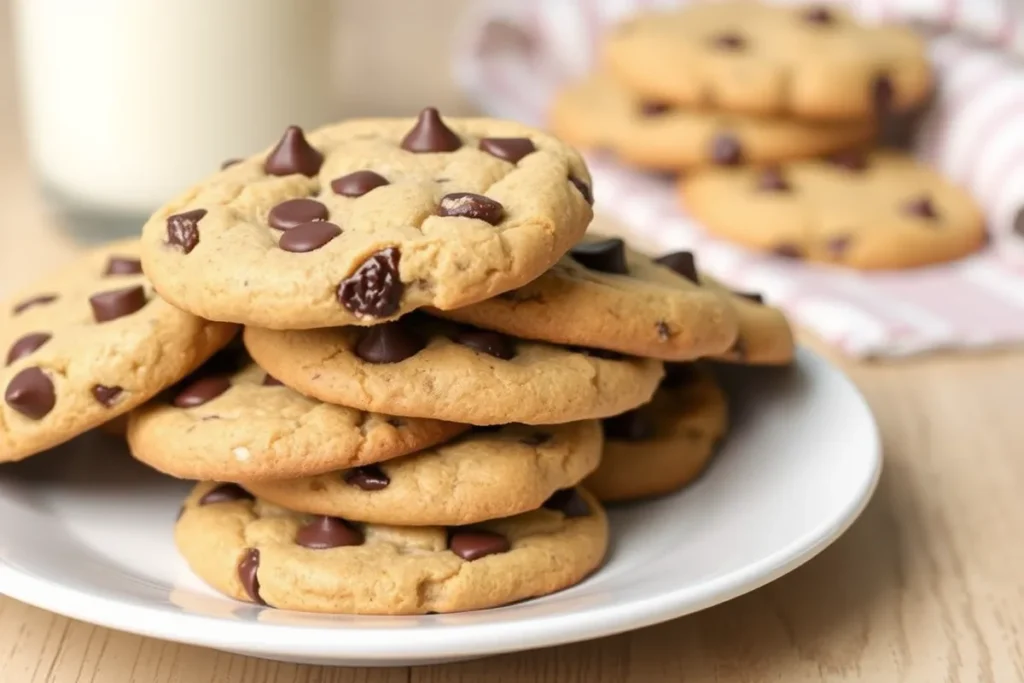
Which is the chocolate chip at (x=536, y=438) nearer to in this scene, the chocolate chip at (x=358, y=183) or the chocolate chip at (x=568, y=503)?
the chocolate chip at (x=568, y=503)

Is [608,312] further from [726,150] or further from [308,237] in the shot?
[726,150]

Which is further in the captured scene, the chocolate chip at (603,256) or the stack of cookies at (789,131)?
the stack of cookies at (789,131)

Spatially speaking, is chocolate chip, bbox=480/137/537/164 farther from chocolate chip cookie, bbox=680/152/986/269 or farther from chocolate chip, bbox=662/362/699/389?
chocolate chip cookie, bbox=680/152/986/269

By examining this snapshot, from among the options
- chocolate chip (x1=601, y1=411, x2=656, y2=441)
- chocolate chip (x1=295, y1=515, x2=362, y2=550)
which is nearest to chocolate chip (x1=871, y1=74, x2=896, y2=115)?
chocolate chip (x1=601, y1=411, x2=656, y2=441)

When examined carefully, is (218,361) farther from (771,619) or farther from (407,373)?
(771,619)

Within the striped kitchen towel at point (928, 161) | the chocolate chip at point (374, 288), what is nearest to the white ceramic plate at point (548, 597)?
the chocolate chip at point (374, 288)

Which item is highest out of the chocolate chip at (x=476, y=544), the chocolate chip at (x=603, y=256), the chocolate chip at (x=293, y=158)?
the chocolate chip at (x=293, y=158)
